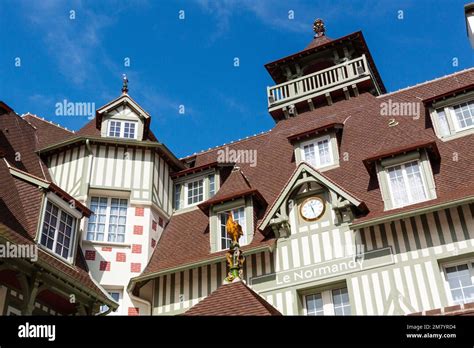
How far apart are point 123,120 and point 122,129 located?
0.42 m

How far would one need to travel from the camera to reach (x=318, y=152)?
60.5 ft

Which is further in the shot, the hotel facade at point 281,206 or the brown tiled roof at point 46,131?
the brown tiled roof at point 46,131

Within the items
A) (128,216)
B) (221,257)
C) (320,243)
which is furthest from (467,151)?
(128,216)

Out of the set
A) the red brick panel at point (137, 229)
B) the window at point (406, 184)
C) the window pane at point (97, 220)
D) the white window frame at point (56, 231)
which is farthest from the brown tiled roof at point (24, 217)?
the window at point (406, 184)

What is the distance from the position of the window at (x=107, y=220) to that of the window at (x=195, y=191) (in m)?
2.57

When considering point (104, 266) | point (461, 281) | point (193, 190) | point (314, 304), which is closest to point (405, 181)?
point (461, 281)

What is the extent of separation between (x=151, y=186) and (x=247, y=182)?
3.78 meters

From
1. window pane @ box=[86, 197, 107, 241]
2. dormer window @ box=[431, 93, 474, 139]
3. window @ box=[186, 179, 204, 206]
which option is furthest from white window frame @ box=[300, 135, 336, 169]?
window pane @ box=[86, 197, 107, 241]

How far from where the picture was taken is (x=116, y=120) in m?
21.3

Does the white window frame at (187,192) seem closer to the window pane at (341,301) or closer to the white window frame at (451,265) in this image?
the window pane at (341,301)

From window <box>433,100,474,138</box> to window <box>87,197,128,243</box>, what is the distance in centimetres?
1089

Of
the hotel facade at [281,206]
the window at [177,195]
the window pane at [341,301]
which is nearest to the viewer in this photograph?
the hotel facade at [281,206]

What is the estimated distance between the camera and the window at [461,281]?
43.2ft
